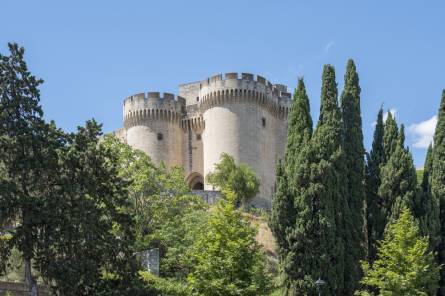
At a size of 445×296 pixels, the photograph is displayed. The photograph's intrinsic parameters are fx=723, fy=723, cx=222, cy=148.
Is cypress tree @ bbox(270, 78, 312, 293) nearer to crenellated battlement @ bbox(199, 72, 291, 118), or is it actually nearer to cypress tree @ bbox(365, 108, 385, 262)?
cypress tree @ bbox(365, 108, 385, 262)

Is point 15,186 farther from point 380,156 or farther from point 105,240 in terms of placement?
point 380,156

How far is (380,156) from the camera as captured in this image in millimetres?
30859

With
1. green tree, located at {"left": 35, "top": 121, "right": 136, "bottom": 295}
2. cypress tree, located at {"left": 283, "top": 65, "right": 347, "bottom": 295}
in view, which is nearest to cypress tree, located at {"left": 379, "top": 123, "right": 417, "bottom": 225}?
cypress tree, located at {"left": 283, "top": 65, "right": 347, "bottom": 295}

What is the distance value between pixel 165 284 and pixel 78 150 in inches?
273

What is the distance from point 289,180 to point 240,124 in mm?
24889

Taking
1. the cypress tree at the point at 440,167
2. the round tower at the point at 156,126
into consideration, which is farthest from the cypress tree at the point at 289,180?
the round tower at the point at 156,126

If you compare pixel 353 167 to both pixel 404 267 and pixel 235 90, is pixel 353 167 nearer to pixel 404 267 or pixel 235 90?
pixel 404 267

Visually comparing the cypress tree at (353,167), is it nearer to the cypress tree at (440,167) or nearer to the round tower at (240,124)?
the cypress tree at (440,167)

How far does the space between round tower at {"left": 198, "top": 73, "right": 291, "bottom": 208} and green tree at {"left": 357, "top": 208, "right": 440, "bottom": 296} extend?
958 inches

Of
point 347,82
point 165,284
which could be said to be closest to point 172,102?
point 347,82

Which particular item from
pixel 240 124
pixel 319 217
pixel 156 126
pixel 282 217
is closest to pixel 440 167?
pixel 319 217

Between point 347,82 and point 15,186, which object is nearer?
point 15,186

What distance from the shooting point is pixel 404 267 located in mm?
25562

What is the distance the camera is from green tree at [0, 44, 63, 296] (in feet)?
69.3
